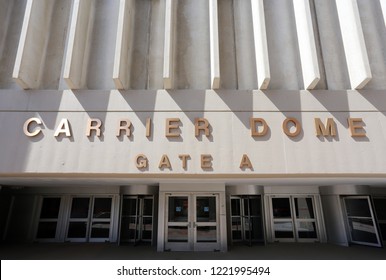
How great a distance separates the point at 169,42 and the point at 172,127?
8.07 ft

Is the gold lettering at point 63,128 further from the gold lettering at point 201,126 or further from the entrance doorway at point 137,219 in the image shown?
the entrance doorway at point 137,219

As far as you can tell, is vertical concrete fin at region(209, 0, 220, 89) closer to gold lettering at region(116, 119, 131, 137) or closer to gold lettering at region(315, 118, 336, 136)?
gold lettering at region(116, 119, 131, 137)

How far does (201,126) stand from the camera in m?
6.79

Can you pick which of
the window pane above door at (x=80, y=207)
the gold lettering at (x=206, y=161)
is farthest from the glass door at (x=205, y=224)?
the window pane above door at (x=80, y=207)

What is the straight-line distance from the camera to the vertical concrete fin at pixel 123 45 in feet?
22.4

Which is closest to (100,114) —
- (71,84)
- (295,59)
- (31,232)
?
(71,84)

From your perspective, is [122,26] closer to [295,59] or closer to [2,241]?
[295,59]

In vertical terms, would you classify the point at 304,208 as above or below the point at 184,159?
below

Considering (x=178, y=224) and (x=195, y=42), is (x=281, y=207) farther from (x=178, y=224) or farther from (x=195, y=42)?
(x=195, y=42)

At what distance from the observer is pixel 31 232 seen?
1100cm

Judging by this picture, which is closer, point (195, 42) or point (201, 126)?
point (201, 126)

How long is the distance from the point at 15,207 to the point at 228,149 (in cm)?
1049

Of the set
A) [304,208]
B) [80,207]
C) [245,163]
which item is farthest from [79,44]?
[304,208]

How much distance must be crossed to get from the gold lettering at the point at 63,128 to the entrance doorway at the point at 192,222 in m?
4.33
